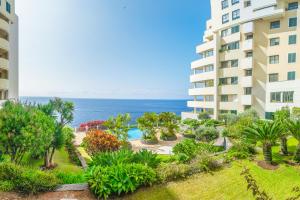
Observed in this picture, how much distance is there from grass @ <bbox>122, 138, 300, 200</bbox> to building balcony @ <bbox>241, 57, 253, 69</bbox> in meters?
24.3

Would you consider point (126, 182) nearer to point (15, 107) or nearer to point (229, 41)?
point (15, 107)

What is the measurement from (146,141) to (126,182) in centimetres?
1754

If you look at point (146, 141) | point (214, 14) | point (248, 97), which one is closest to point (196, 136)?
point (146, 141)

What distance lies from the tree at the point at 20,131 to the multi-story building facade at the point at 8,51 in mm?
15177

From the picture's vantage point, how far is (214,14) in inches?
1578

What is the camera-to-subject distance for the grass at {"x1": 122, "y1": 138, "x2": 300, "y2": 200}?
29.8 ft

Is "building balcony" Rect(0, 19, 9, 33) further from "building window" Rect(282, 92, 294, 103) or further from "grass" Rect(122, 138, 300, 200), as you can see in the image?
"building window" Rect(282, 92, 294, 103)

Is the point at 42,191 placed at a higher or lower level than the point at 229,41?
lower

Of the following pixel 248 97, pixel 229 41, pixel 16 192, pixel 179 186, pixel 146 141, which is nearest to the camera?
pixel 16 192

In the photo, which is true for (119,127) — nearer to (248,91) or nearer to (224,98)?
(224,98)

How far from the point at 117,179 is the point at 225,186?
4820 mm

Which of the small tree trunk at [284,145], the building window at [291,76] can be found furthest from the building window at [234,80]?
the small tree trunk at [284,145]

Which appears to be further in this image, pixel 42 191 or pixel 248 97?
pixel 248 97

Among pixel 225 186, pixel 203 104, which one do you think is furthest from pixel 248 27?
pixel 225 186
